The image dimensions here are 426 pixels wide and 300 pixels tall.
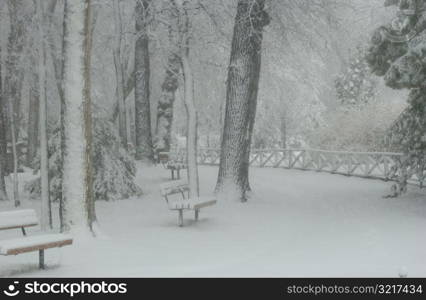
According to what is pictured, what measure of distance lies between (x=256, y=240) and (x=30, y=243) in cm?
434

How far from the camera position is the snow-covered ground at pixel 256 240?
344 inches

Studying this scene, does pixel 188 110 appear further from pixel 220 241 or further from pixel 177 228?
pixel 220 241

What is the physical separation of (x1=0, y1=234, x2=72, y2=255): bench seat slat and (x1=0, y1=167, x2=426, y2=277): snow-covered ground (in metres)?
0.35

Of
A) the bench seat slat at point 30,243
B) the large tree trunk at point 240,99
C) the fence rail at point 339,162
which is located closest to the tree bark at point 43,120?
the bench seat slat at point 30,243

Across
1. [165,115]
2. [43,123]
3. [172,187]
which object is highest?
[43,123]

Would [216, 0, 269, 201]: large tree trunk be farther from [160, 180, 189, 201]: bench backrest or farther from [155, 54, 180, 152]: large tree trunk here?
[155, 54, 180, 152]: large tree trunk

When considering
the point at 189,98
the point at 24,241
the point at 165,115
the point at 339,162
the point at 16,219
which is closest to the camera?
the point at 24,241

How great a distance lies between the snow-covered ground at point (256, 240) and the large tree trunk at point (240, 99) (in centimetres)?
69

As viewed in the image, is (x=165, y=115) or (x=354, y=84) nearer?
(x=165, y=115)

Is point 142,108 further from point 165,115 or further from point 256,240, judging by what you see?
point 256,240

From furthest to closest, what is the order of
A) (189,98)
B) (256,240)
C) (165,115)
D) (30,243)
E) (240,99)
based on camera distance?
1. (165,115)
2. (240,99)
3. (189,98)
4. (256,240)
5. (30,243)

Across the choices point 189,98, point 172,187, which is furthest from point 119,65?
point 172,187

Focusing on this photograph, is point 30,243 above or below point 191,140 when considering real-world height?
below

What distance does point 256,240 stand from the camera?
11.4m
